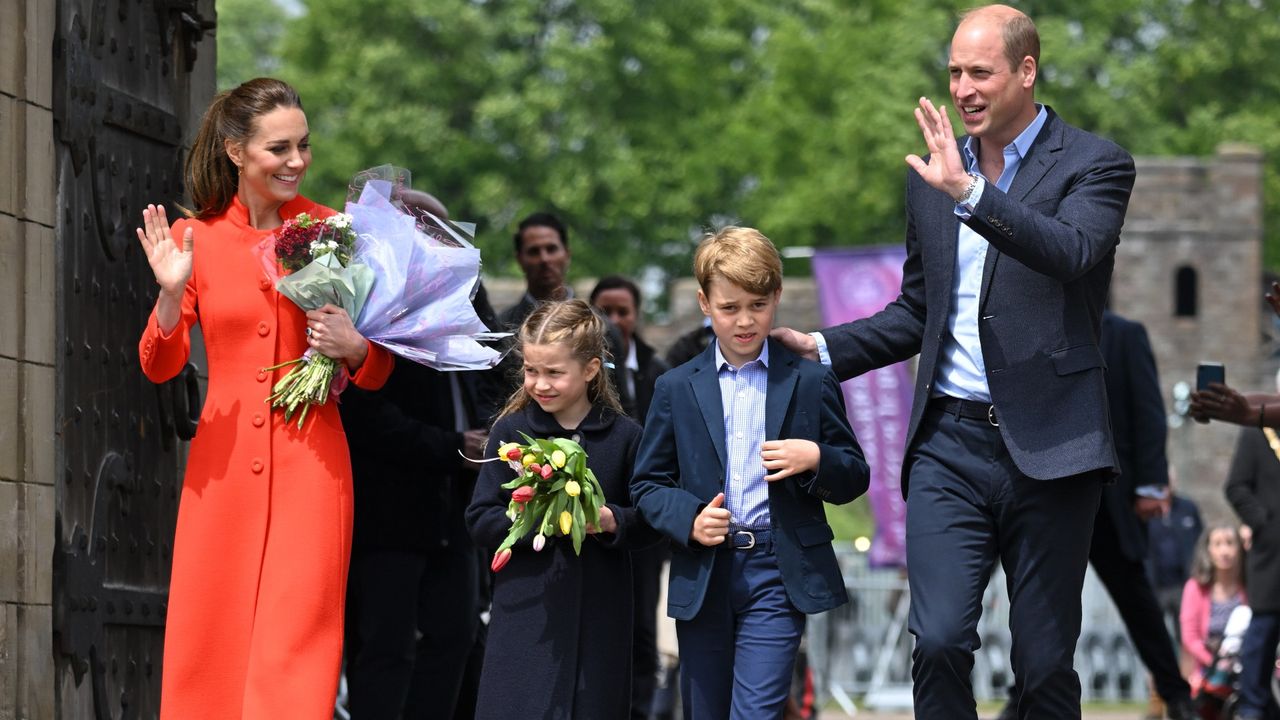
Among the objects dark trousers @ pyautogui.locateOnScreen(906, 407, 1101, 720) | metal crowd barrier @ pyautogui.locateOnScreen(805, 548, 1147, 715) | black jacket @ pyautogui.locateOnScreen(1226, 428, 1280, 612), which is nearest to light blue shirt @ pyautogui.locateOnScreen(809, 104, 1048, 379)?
dark trousers @ pyautogui.locateOnScreen(906, 407, 1101, 720)

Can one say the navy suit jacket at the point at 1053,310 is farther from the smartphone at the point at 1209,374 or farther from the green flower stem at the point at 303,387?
the smartphone at the point at 1209,374

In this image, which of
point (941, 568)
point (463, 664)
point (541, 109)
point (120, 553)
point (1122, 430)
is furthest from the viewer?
point (541, 109)

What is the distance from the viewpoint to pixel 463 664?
8.29m

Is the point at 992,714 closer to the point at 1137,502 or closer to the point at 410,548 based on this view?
the point at 1137,502

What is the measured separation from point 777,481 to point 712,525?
27 cm

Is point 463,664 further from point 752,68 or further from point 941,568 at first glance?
point 752,68

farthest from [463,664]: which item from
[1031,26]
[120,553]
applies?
[1031,26]

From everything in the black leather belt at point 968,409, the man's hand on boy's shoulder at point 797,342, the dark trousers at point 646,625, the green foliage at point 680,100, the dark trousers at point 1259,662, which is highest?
the green foliage at point 680,100

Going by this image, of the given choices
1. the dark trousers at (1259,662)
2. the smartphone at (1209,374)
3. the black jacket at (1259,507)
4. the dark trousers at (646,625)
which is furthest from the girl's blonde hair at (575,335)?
the dark trousers at (1259,662)

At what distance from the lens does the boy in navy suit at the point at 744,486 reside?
263 inches

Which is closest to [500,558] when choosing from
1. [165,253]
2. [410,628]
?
[410,628]

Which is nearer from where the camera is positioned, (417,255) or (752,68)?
(417,255)

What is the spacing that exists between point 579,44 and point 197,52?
3719 cm

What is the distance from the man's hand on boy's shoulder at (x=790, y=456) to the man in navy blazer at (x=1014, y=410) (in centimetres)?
32
